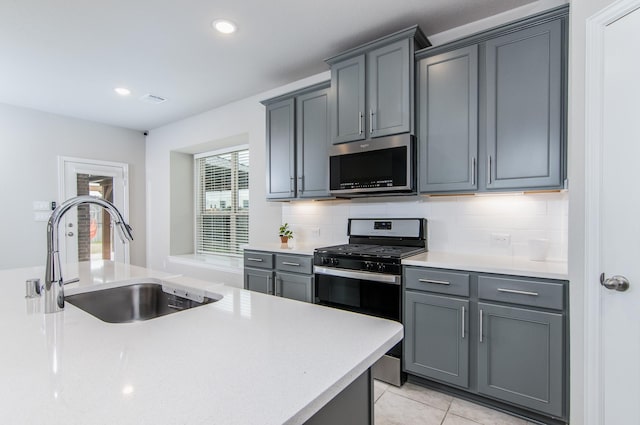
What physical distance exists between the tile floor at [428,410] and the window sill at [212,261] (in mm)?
2460

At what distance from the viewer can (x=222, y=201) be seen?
16.3ft

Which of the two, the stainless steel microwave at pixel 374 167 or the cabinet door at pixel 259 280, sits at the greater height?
the stainless steel microwave at pixel 374 167

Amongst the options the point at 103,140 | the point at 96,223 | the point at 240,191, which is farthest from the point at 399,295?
the point at 103,140

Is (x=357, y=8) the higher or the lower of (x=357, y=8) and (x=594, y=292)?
the higher

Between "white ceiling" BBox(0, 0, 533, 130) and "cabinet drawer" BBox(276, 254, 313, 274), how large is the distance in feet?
6.10

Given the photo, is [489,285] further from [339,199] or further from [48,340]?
[48,340]

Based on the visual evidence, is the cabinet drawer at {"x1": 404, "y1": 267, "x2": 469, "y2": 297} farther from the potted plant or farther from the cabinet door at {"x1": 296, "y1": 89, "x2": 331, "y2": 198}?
the potted plant

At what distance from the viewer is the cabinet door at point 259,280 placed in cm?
305

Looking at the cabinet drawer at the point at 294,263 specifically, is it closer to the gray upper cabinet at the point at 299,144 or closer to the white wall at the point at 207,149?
the gray upper cabinet at the point at 299,144

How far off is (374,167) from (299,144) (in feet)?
3.02

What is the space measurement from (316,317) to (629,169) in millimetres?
1515

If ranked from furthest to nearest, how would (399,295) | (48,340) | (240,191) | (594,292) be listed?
(240,191), (399,295), (594,292), (48,340)

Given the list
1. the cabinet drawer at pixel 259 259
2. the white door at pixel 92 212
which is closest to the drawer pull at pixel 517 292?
the cabinet drawer at pixel 259 259

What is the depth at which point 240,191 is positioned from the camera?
4.69m
